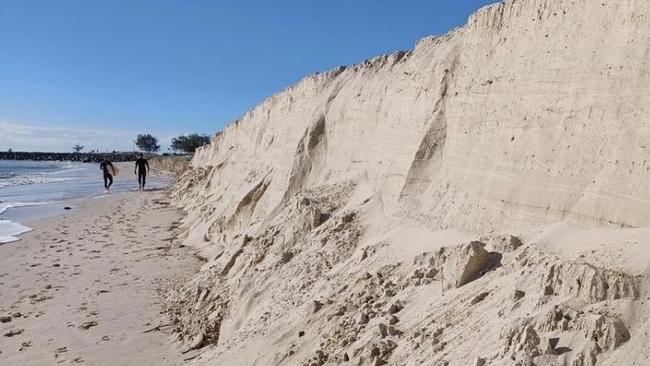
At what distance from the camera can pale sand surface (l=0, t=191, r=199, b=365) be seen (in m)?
7.34

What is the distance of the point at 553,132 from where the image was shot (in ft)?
16.5

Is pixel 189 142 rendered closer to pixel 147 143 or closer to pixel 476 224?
pixel 147 143

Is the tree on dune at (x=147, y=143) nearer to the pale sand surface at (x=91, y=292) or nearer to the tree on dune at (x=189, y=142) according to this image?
the tree on dune at (x=189, y=142)

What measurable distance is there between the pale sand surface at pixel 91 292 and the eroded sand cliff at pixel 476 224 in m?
0.62

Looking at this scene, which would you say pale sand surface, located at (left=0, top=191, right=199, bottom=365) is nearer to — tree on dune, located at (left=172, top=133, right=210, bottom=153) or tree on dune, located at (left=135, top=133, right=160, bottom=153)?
tree on dune, located at (left=172, top=133, right=210, bottom=153)

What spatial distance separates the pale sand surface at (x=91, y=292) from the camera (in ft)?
24.1

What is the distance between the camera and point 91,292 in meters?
9.91

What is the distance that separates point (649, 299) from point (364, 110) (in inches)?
242

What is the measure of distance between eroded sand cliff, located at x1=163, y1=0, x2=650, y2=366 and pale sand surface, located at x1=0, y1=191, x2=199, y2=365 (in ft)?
2.05

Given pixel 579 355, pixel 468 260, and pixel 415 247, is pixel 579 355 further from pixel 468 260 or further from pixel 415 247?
pixel 415 247

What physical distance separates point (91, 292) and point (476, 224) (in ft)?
Answer: 22.3

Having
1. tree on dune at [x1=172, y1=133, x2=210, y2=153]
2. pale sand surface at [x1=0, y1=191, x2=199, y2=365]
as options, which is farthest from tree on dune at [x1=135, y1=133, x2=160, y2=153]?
pale sand surface at [x1=0, y1=191, x2=199, y2=365]

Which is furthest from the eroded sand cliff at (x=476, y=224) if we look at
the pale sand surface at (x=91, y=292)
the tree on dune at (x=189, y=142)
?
the tree on dune at (x=189, y=142)

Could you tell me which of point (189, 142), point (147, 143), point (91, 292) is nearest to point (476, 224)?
point (91, 292)
